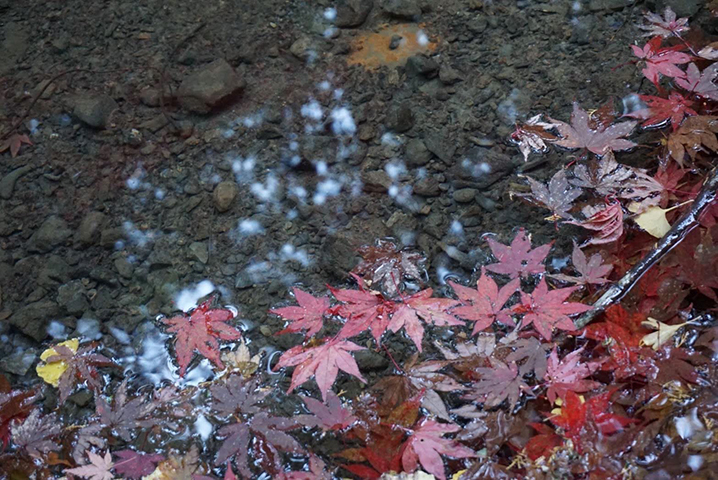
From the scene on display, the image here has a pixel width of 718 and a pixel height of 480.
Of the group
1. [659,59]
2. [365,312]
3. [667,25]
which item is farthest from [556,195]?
[667,25]

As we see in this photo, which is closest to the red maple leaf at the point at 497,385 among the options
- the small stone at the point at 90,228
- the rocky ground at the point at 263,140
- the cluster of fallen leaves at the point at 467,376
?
the cluster of fallen leaves at the point at 467,376

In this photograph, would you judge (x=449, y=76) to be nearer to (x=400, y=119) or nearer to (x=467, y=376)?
(x=400, y=119)

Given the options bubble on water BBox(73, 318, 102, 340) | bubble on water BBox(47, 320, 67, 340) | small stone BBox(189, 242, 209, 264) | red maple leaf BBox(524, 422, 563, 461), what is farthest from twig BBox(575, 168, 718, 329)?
bubble on water BBox(47, 320, 67, 340)

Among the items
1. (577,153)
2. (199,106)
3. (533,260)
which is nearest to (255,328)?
(533,260)

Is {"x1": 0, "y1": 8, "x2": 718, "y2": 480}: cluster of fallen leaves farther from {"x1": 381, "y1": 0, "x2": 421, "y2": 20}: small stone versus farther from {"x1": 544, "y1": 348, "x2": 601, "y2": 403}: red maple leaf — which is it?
{"x1": 381, "y1": 0, "x2": 421, "y2": 20}: small stone

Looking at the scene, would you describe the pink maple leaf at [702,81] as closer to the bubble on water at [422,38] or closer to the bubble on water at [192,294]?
the bubble on water at [422,38]

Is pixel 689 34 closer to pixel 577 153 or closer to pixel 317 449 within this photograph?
pixel 577 153
